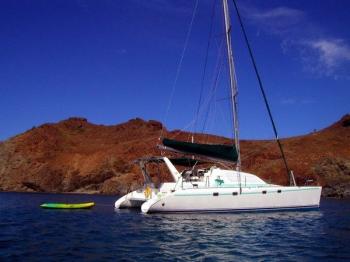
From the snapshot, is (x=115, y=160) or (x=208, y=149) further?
(x=115, y=160)

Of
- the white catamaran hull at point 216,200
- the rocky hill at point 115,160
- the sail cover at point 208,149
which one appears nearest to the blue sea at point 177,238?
the white catamaran hull at point 216,200

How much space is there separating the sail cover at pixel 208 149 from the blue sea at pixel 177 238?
5578mm

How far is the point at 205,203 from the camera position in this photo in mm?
31516

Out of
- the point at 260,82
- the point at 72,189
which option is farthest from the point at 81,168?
the point at 260,82

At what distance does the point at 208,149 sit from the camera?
3388cm

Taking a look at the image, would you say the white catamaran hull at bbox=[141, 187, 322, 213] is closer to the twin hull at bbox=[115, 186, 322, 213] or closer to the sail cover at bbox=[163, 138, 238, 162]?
the twin hull at bbox=[115, 186, 322, 213]

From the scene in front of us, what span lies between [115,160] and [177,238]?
245ft

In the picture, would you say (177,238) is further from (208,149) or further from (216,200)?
(208,149)

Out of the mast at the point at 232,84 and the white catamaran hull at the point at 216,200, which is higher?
the mast at the point at 232,84

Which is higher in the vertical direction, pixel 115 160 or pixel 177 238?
pixel 115 160

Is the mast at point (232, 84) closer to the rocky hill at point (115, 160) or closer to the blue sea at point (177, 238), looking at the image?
the blue sea at point (177, 238)

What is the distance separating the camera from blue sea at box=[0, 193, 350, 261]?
1645cm

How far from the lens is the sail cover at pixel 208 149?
3369cm

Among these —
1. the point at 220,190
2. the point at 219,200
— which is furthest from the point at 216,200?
the point at 220,190
